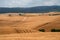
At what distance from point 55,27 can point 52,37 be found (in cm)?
39

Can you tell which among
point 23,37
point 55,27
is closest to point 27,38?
point 23,37

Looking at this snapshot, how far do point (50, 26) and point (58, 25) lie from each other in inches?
3.4

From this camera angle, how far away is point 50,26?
191 centimetres

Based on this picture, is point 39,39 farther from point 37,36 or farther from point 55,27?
point 55,27

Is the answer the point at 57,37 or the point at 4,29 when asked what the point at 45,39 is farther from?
the point at 4,29

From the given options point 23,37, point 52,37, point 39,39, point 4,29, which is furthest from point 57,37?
point 4,29

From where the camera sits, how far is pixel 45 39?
1456mm

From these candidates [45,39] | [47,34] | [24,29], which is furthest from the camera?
[24,29]

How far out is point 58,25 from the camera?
76.3 inches

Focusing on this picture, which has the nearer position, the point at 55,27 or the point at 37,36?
the point at 37,36

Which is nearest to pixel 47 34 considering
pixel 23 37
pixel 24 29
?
pixel 23 37

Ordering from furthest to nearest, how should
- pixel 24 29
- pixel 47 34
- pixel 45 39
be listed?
pixel 24 29
pixel 47 34
pixel 45 39

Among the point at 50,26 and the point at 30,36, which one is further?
the point at 50,26

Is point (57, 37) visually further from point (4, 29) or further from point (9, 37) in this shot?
point (4, 29)
